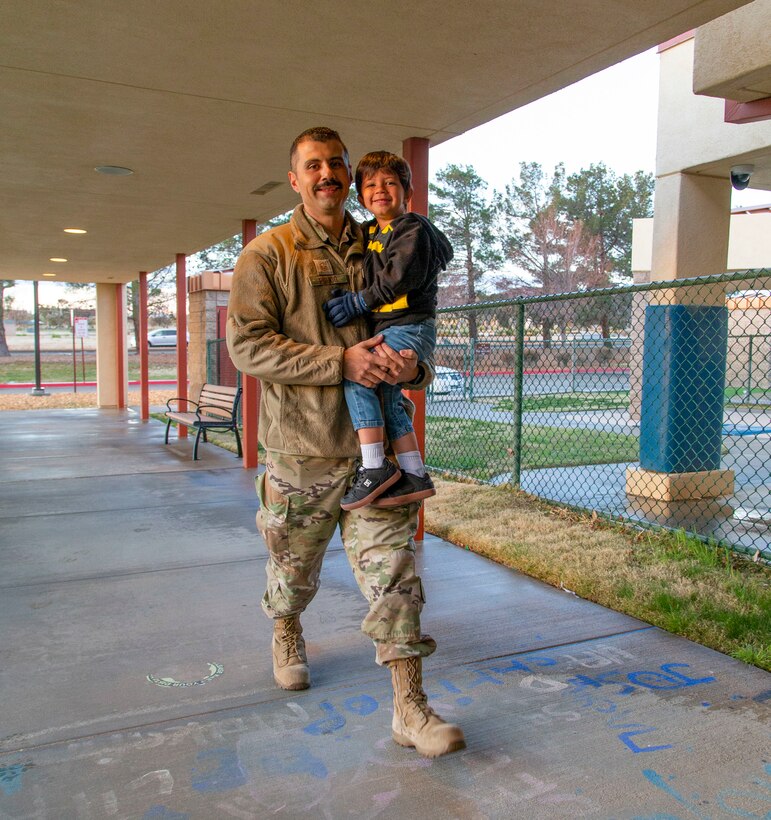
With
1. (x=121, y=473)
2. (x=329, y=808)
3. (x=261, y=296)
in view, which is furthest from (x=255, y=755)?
(x=121, y=473)

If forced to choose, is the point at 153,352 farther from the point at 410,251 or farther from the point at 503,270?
the point at 410,251

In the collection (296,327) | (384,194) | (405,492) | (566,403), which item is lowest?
(566,403)

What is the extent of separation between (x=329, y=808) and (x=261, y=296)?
1603 millimetres

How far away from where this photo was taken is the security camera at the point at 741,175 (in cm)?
618

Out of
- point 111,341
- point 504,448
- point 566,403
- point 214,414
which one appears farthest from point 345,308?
point 111,341

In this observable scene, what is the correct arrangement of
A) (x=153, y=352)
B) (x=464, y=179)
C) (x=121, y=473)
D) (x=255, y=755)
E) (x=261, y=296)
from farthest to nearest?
(x=153, y=352)
(x=464, y=179)
(x=121, y=473)
(x=261, y=296)
(x=255, y=755)

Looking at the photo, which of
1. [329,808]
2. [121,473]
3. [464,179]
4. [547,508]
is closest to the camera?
[329,808]

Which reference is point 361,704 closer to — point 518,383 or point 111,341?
point 518,383

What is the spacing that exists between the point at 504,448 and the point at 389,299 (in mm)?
6985

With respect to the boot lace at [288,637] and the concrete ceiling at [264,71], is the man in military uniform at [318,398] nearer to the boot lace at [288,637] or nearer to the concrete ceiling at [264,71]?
the boot lace at [288,637]

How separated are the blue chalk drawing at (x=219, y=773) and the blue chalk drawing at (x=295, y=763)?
0.09 m

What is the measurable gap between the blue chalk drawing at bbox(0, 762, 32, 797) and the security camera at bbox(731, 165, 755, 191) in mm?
6403

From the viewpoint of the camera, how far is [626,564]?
4281mm

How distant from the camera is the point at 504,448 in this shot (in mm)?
9242
